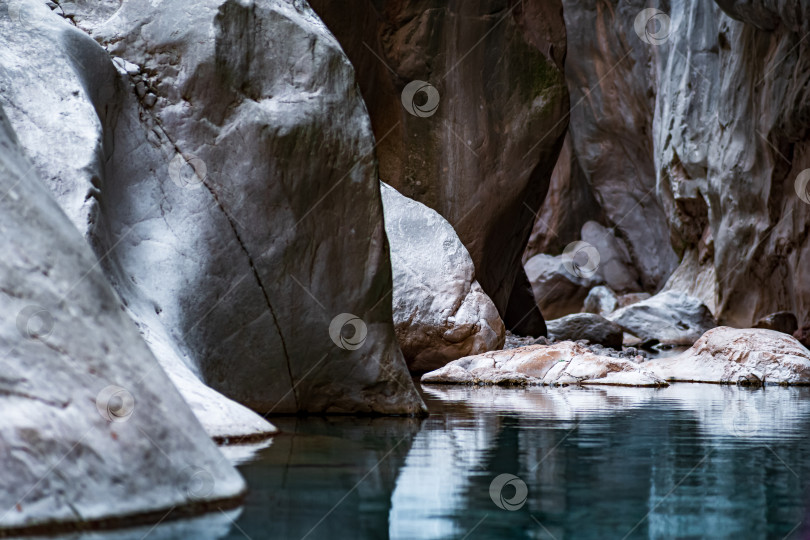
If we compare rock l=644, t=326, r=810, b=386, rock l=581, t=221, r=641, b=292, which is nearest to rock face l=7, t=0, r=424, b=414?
rock l=644, t=326, r=810, b=386

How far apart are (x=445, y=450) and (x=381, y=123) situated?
9.81 meters

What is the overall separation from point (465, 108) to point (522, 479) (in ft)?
34.6

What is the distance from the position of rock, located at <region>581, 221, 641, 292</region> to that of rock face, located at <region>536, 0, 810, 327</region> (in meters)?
0.29

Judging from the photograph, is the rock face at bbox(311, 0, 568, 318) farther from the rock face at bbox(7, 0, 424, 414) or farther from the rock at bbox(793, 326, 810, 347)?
the rock face at bbox(7, 0, 424, 414)

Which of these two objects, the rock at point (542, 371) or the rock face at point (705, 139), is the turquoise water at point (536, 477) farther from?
the rock face at point (705, 139)

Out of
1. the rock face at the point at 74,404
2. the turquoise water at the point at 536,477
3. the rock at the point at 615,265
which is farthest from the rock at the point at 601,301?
the rock face at the point at 74,404

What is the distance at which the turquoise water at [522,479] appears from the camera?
77.2 inches

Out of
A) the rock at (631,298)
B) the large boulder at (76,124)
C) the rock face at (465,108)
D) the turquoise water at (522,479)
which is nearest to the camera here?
the turquoise water at (522,479)

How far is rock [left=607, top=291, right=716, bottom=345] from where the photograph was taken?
727 inches

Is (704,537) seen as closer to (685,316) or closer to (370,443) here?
(370,443)

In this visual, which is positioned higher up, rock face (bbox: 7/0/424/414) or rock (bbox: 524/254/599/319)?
rock face (bbox: 7/0/424/414)

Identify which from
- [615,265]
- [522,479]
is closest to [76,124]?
[522,479]

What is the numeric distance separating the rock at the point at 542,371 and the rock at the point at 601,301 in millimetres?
17584

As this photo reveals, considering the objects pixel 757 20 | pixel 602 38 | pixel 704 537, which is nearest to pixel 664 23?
pixel 602 38
